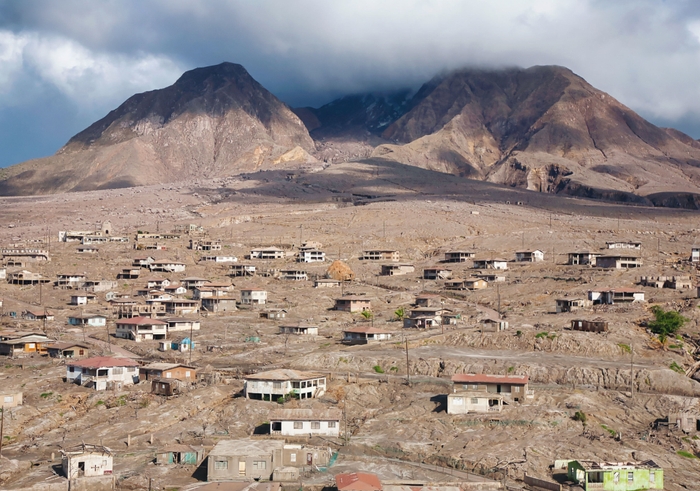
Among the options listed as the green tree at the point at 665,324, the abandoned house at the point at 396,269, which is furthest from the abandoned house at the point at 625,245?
the green tree at the point at 665,324

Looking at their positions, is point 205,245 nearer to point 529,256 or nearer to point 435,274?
point 435,274

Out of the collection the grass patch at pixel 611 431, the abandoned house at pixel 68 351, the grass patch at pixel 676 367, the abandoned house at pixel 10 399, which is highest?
the abandoned house at pixel 68 351

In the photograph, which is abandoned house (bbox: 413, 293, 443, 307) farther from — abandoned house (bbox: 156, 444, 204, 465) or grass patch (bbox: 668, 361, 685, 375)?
abandoned house (bbox: 156, 444, 204, 465)

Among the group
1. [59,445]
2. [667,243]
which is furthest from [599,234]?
[59,445]

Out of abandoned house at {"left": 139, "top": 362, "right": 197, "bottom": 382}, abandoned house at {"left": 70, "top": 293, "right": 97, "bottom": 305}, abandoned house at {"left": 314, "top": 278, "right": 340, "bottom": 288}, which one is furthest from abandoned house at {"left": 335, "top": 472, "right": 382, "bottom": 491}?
abandoned house at {"left": 314, "top": 278, "right": 340, "bottom": 288}

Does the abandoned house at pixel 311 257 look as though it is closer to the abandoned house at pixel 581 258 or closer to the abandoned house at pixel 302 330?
the abandoned house at pixel 581 258

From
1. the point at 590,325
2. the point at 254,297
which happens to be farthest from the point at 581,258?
the point at 590,325
